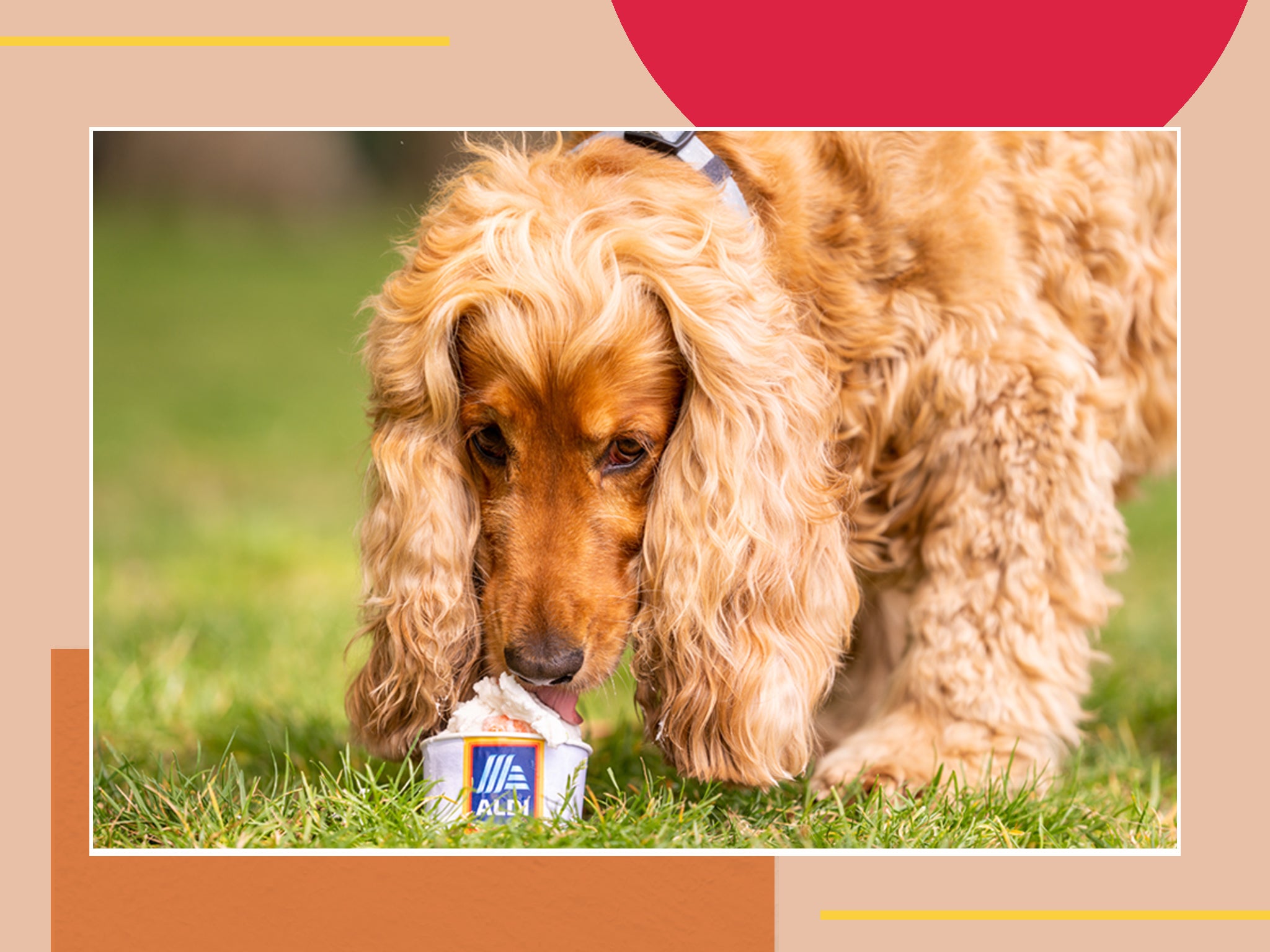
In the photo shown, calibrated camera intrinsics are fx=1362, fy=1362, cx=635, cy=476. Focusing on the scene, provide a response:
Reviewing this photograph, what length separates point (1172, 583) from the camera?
5.96 m

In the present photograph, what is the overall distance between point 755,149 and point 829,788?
5.22 ft

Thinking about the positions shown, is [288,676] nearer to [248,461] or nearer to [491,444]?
[491,444]

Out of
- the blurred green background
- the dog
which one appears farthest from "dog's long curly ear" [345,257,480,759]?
the blurred green background

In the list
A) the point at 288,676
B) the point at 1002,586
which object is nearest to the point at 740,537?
the point at 1002,586

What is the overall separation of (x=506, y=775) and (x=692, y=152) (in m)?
1.48

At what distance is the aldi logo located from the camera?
9.70ft

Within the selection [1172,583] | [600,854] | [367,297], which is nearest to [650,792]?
[600,854]

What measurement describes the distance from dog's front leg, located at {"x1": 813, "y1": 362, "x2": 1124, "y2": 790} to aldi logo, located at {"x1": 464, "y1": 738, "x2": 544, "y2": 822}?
87 centimetres

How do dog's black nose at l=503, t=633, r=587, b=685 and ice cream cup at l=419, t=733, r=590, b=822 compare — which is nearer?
dog's black nose at l=503, t=633, r=587, b=685
